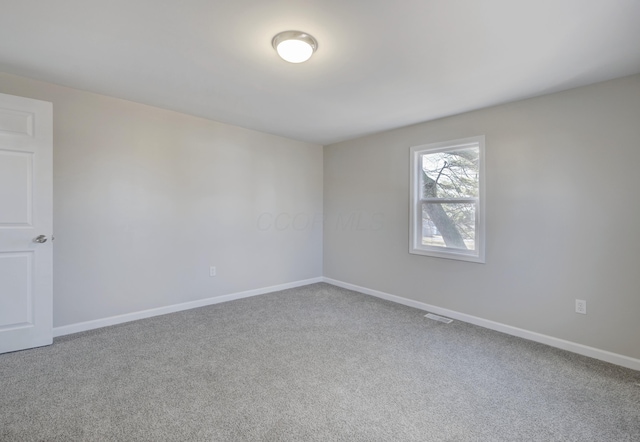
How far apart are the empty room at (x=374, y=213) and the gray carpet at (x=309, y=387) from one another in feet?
0.06

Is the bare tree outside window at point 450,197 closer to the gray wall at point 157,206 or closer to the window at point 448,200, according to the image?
the window at point 448,200

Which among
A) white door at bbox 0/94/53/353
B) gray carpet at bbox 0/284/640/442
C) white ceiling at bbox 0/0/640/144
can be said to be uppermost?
white ceiling at bbox 0/0/640/144

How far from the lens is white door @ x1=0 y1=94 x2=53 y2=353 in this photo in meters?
2.42

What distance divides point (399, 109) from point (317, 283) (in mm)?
2986

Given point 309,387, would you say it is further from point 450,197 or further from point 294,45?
point 450,197

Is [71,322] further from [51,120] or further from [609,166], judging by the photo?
[609,166]

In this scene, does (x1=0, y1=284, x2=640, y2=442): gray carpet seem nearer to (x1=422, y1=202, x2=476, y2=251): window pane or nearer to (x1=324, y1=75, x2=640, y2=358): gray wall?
(x1=324, y1=75, x2=640, y2=358): gray wall

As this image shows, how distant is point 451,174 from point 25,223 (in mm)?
4208

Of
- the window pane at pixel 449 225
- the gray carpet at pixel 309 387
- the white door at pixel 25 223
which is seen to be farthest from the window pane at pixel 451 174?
the white door at pixel 25 223

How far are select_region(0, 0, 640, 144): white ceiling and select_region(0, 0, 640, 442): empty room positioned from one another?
2 cm

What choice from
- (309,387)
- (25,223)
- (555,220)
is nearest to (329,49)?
(309,387)

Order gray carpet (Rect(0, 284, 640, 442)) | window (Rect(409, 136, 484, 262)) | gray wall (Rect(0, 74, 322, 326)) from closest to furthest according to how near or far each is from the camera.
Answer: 1. gray carpet (Rect(0, 284, 640, 442))
2. gray wall (Rect(0, 74, 322, 326))
3. window (Rect(409, 136, 484, 262))

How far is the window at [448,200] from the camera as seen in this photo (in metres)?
3.25

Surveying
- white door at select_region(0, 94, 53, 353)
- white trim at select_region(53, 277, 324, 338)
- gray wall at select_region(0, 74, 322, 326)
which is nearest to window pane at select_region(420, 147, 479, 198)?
gray wall at select_region(0, 74, 322, 326)
